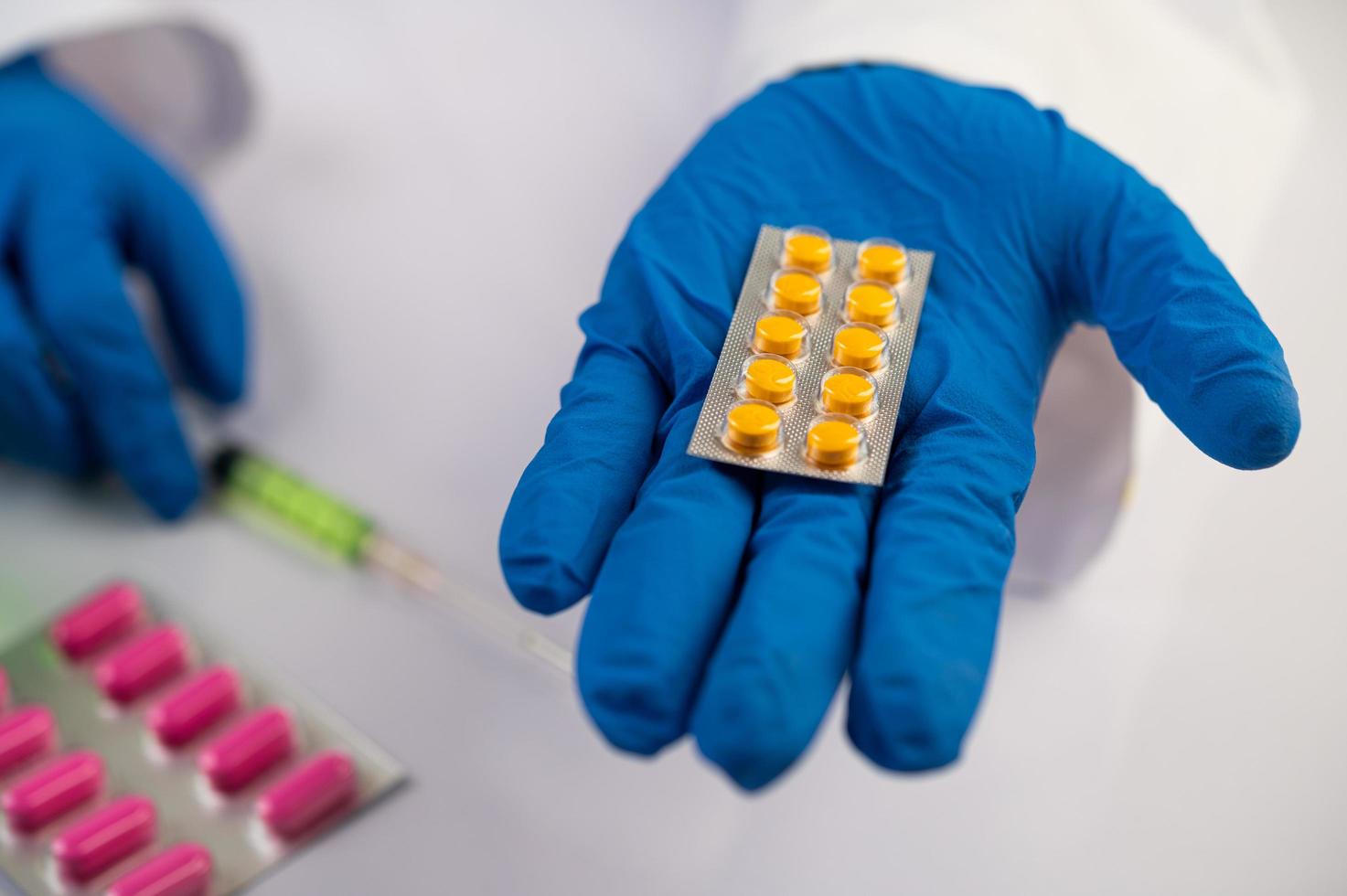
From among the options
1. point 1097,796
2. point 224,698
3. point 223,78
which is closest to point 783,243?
point 1097,796

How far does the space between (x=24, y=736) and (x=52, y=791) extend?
8 cm

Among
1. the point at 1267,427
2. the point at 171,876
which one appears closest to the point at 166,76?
the point at 171,876

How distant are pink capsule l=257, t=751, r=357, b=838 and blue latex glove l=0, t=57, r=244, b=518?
0.40 metres

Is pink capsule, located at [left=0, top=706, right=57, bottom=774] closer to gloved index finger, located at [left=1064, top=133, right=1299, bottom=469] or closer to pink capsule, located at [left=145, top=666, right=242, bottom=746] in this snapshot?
pink capsule, located at [left=145, top=666, right=242, bottom=746]

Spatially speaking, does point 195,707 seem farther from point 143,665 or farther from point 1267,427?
point 1267,427

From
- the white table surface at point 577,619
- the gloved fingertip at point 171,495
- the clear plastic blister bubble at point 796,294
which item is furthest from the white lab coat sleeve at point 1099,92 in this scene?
the gloved fingertip at point 171,495

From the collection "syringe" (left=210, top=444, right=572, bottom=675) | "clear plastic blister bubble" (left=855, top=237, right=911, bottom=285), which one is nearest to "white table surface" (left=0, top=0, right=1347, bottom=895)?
"syringe" (left=210, top=444, right=572, bottom=675)

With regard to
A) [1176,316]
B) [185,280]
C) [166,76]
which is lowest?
[185,280]

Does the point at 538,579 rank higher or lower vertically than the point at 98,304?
higher

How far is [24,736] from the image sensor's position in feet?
3.59

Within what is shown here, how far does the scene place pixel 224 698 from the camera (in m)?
1.13

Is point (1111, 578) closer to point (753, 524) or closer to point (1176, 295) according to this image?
point (1176, 295)

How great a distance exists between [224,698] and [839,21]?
2.80ft

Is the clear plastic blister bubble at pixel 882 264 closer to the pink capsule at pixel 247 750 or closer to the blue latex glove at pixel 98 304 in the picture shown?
the pink capsule at pixel 247 750
